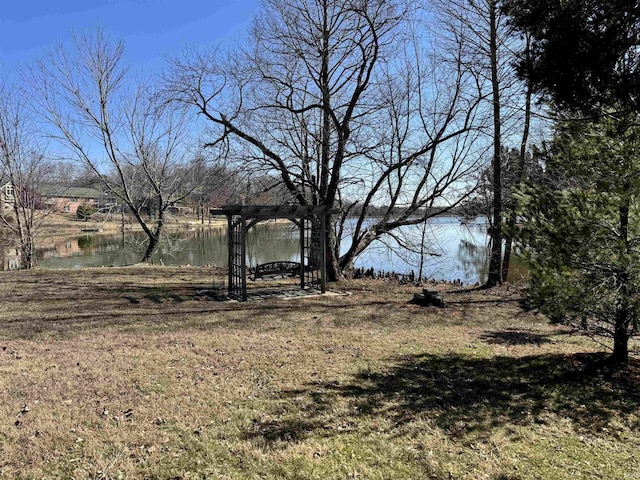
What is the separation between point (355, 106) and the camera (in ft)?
34.1

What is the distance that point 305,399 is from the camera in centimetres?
359

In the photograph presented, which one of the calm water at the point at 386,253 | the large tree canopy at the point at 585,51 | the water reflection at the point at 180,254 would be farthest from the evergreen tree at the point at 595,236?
the water reflection at the point at 180,254

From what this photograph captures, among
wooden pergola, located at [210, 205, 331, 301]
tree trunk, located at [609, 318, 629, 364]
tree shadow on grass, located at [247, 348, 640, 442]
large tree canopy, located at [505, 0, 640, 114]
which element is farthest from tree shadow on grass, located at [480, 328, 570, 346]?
wooden pergola, located at [210, 205, 331, 301]

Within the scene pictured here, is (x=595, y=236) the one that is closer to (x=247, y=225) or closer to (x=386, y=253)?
(x=247, y=225)

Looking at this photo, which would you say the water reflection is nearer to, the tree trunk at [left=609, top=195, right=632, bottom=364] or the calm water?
the calm water

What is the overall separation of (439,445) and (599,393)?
1.96 m

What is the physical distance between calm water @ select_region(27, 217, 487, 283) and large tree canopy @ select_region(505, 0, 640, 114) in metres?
8.19

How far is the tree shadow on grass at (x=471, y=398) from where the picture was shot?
318cm

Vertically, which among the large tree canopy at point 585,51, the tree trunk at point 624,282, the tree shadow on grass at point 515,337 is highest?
the large tree canopy at point 585,51

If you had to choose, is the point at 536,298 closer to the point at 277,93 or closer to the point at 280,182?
the point at 280,182

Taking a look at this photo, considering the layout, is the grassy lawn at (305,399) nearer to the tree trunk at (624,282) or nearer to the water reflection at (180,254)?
the tree trunk at (624,282)

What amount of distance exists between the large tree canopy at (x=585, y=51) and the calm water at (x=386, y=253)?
8185mm

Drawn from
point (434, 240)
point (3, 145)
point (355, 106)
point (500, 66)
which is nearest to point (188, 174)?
point (3, 145)

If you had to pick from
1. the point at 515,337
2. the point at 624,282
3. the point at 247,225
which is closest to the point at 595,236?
the point at 624,282
